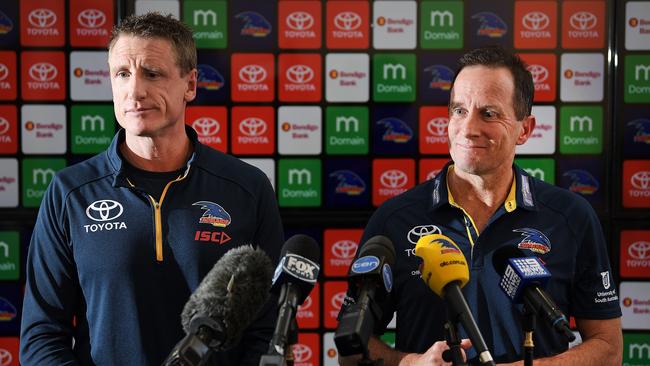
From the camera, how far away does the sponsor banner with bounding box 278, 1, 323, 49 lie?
2.52 m

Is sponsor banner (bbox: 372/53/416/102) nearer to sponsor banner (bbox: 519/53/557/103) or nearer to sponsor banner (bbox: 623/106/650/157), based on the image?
sponsor banner (bbox: 519/53/557/103)

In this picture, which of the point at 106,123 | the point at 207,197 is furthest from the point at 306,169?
the point at 207,197

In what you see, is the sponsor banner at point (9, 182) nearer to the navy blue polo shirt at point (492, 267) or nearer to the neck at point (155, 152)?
the neck at point (155, 152)

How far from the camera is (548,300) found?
42.7 inches

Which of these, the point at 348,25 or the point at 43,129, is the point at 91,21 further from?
the point at 348,25

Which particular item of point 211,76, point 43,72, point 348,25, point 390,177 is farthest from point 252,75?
point 43,72

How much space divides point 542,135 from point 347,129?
70 cm

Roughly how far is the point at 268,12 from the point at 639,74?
1.35 metres

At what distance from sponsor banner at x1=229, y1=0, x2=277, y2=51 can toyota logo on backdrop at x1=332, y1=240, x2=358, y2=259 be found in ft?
2.45

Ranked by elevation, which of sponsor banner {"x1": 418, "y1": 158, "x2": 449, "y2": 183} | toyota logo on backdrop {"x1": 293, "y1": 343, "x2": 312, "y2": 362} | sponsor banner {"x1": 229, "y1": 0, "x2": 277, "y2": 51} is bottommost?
toyota logo on backdrop {"x1": 293, "y1": 343, "x2": 312, "y2": 362}

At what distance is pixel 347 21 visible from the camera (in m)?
2.53

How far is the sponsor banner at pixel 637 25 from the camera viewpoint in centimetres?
255

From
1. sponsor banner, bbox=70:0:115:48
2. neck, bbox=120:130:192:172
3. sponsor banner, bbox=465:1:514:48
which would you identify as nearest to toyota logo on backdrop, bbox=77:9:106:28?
sponsor banner, bbox=70:0:115:48

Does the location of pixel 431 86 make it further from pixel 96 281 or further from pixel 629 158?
pixel 96 281
